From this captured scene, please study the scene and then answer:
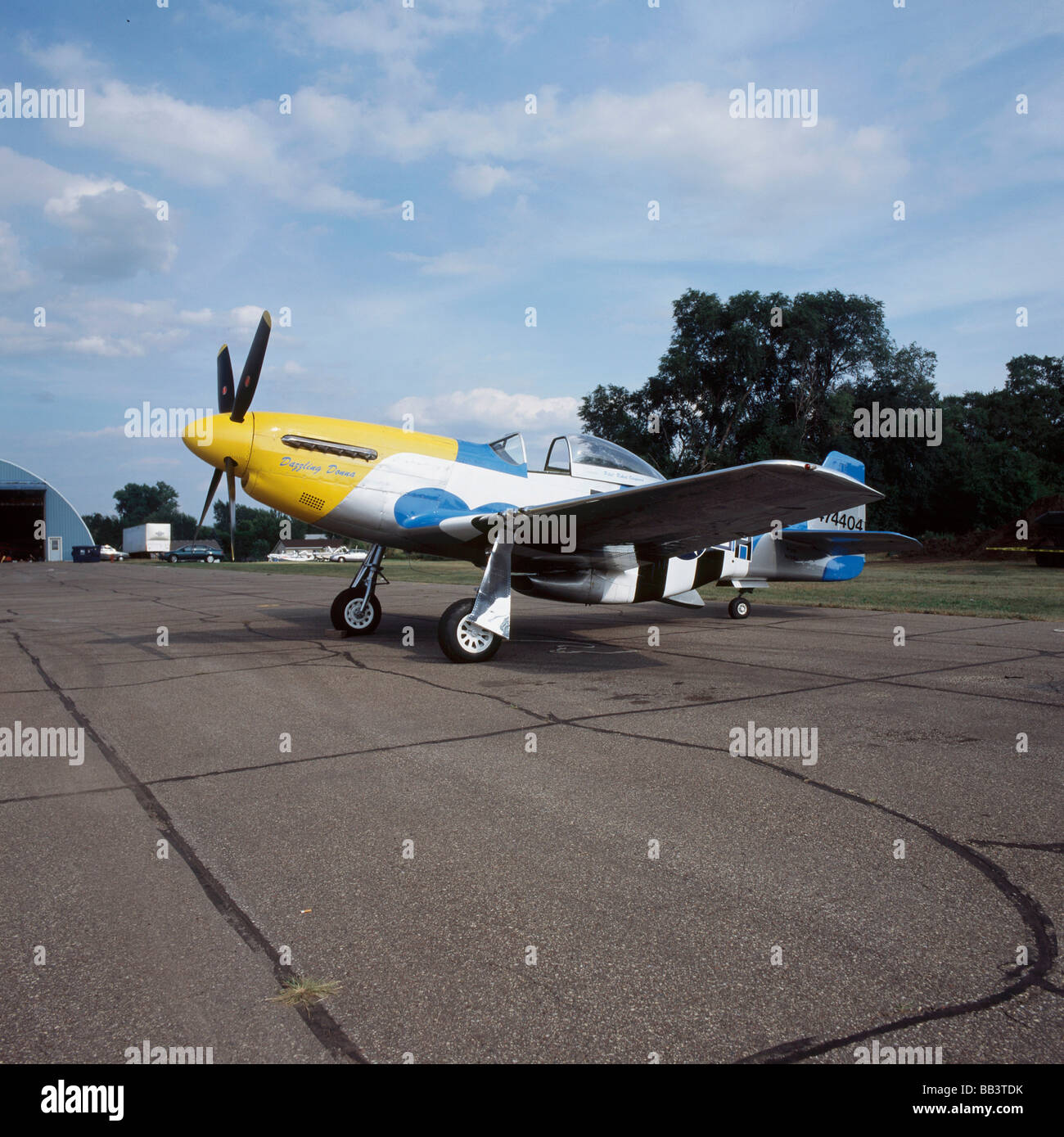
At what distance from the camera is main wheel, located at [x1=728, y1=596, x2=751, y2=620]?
43.9 feet

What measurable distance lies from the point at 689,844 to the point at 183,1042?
6.83 feet

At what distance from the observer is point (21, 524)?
79.8 m

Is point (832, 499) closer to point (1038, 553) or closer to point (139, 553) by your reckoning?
point (1038, 553)

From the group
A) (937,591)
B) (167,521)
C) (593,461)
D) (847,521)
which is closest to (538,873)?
(593,461)

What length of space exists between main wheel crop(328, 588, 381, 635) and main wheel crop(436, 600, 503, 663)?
2.79 metres

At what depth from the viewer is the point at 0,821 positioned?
12.5 ft

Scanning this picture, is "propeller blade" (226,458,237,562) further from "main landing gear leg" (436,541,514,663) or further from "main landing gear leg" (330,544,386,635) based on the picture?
"main landing gear leg" (436,541,514,663)

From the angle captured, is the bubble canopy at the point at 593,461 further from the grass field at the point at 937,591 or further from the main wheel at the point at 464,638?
the grass field at the point at 937,591

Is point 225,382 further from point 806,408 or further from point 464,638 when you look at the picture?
point 806,408

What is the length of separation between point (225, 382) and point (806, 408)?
4191 cm

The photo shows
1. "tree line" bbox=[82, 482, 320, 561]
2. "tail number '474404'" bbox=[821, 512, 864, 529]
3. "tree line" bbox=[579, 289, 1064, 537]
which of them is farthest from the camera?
"tree line" bbox=[82, 482, 320, 561]

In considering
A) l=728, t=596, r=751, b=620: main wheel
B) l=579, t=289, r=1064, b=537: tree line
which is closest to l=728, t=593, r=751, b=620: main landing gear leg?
l=728, t=596, r=751, b=620: main wheel

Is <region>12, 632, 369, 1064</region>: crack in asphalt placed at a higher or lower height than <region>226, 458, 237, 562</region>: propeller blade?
lower

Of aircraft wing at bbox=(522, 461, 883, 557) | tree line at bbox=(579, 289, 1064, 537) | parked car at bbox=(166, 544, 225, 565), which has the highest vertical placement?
tree line at bbox=(579, 289, 1064, 537)
